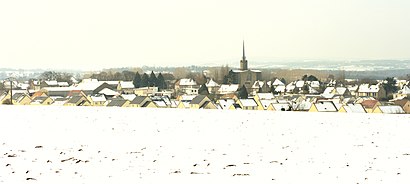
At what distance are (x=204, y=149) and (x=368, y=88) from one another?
58.8m

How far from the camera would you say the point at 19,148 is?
1284 cm

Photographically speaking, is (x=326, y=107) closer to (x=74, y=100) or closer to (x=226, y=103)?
(x=226, y=103)

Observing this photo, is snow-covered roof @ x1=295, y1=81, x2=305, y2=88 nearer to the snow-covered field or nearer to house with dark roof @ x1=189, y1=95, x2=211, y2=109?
house with dark roof @ x1=189, y1=95, x2=211, y2=109

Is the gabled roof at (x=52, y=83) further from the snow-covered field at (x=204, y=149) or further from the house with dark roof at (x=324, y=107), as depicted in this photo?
the snow-covered field at (x=204, y=149)

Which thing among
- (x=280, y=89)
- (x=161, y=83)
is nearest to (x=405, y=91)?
(x=280, y=89)

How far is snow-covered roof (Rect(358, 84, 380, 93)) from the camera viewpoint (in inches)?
2527

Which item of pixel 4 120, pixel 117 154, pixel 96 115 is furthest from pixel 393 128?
pixel 4 120

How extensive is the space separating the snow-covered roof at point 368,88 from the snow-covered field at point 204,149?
45600mm

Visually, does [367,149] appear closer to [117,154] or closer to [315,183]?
[315,183]

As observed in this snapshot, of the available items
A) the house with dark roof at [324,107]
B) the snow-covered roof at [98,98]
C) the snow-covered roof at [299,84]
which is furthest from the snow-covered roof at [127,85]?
the house with dark roof at [324,107]

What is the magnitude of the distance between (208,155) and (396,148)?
5.33 m

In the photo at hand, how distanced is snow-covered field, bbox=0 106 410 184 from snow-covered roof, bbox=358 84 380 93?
4560 cm

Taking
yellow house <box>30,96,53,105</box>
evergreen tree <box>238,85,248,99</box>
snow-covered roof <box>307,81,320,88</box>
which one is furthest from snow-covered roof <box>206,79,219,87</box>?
yellow house <box>30,96,53,105</box>

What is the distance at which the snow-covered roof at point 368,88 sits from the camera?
211 feet
